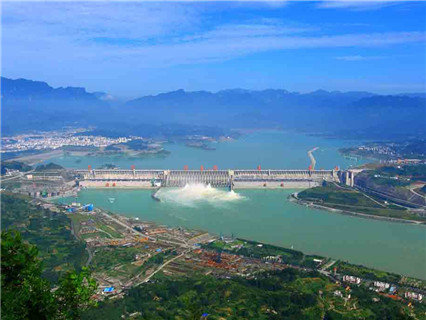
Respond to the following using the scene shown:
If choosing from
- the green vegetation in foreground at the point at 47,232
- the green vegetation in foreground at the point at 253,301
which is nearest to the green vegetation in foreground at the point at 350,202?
the green vegetation in foreground at the point at 253,301

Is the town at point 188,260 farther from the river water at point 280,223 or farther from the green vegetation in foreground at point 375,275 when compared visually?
the river water at point 280,223

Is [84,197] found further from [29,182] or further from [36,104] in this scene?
[36,104]

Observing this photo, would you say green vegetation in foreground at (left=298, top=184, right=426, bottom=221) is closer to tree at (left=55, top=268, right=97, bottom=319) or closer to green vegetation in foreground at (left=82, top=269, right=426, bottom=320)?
green vegetation in foreground at (left=82, top=269, right=426, bottom=320)

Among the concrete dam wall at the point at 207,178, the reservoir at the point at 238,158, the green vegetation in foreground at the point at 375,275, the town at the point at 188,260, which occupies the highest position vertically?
the reservoir at the point at 238,158

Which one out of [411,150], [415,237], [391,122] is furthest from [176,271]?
[391,122]

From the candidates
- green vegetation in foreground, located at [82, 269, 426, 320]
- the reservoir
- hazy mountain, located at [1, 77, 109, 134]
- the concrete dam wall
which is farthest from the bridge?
hazy mountain, located at [1, 77, 109, 134]

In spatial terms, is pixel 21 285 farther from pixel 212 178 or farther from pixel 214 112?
pixel 214 112
